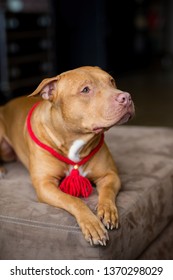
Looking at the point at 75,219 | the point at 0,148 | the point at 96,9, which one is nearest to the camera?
the point at 75,219

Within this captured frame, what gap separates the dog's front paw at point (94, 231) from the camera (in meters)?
1.60

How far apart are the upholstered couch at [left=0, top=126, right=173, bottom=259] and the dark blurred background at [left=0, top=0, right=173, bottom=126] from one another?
2.70m

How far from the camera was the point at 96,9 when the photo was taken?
7.80m

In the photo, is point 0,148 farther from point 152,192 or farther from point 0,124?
point 152,192

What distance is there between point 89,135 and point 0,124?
0.73 m

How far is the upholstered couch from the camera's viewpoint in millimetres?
1688

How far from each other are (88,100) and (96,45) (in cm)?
629

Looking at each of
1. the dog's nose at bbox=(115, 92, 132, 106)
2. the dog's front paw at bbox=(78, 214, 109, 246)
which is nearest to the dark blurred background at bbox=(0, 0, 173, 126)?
the dog's nose at bbox=(115, 92, 132, 106)

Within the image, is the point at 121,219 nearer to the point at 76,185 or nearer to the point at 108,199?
the point at 108,199

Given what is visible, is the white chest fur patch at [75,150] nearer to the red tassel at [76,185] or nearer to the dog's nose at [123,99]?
the red tassel at [76,185]

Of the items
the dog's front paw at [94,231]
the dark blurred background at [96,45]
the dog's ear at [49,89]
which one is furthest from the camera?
the dark blurred background at [96,45]

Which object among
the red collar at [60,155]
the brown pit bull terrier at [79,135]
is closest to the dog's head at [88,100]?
A: the brown pit bull terrier at [79,135]

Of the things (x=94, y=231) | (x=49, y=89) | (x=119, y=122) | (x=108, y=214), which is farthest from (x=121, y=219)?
(x=49, y=89)
